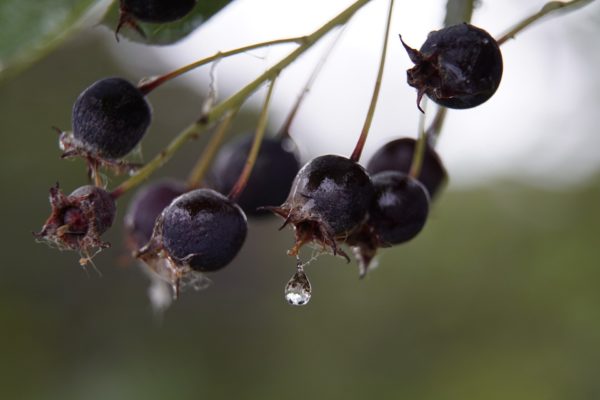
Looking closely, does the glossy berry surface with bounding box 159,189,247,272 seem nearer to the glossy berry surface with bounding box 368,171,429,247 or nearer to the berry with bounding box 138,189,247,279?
the berry with bounding box 138,189,247,279

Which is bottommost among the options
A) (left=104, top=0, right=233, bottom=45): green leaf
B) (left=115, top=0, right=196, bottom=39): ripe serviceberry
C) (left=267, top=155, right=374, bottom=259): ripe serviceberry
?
(left=267, top=155, right=374, bottom=259): ripe serviceberry

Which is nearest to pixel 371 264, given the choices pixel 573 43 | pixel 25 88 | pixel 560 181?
pixel 573 43

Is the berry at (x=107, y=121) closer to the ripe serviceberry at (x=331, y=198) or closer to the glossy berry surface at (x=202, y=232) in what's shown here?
the glossy berry surface at (x=202, y=232)

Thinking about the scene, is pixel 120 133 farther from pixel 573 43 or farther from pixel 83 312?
pixel 83 312

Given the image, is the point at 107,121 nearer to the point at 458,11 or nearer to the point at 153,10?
the point at 153,10

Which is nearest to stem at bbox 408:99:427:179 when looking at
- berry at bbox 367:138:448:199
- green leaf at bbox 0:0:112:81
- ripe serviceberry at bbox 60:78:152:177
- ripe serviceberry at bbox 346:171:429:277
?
berry at bbox 367:138:448:199

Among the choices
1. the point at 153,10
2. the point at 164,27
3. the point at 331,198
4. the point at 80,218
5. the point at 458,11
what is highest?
the point at 458,11

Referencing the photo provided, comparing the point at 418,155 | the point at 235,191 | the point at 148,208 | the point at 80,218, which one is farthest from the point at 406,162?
the point at 80,218
